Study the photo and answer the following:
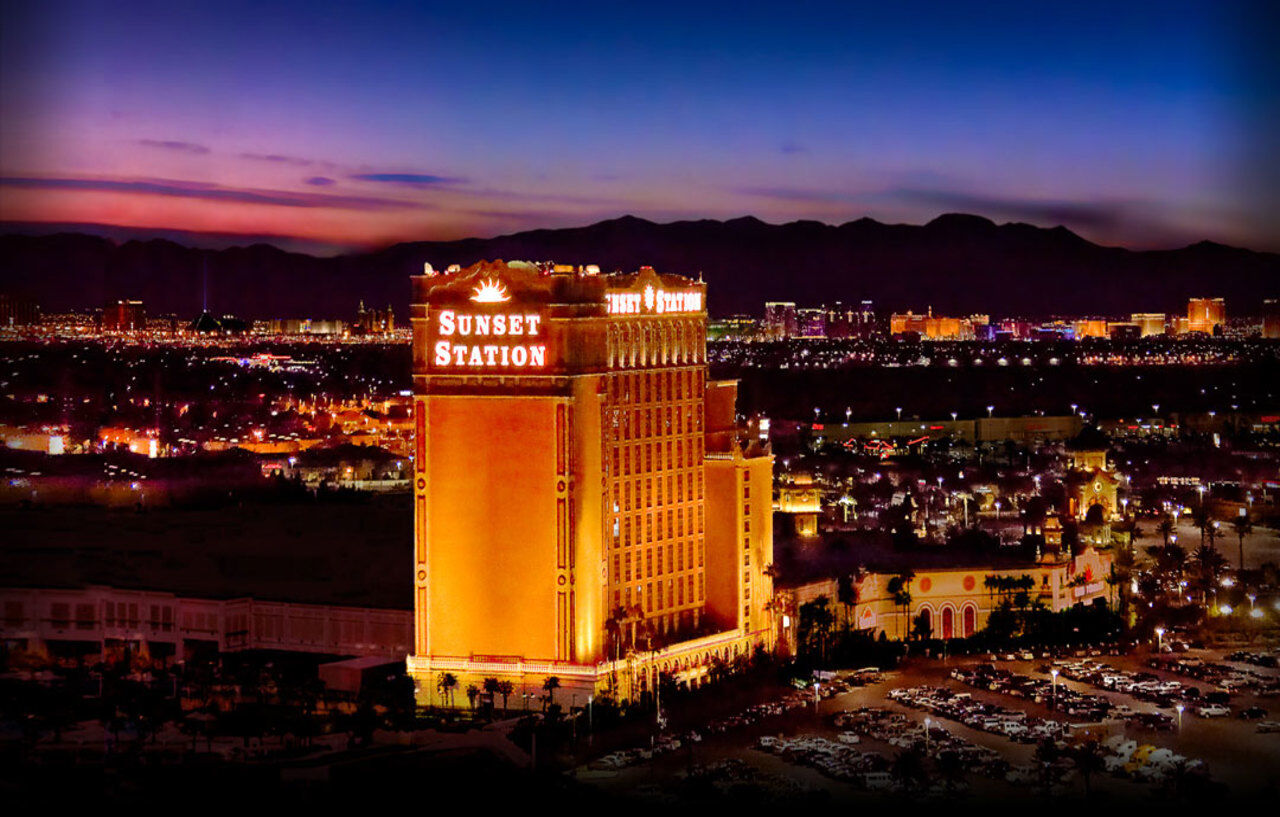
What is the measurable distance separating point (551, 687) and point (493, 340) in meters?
7.12

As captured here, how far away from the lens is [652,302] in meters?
46.8

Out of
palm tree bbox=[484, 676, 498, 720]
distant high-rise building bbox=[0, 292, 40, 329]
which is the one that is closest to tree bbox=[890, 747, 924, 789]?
palm tree bbox=[484, 676, 498, 720]

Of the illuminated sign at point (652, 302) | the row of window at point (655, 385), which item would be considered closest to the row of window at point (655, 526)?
the row of window at point (655, 385)

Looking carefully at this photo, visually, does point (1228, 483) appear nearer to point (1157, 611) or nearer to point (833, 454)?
point (833, 454)

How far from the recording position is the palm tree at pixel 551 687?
4250 centimetres

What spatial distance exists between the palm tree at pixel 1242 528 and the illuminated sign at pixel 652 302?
2542 cm

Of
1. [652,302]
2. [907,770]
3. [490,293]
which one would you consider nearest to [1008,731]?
[907,770]

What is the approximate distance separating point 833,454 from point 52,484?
45050 millimetres

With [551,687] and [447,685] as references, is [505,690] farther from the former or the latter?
[447,685]

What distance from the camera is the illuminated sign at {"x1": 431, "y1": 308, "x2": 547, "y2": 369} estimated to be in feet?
142

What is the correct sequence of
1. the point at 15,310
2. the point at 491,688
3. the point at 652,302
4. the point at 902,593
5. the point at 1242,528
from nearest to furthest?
the point at 491,688 → the point at 652,302 → the point at 902,593 → the point at 1242,528 → the point at 15,310

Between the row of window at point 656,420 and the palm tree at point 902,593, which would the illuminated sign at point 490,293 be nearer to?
the row of window at point 656,420

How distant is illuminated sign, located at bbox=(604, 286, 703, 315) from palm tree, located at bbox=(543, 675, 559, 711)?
25.6 ft

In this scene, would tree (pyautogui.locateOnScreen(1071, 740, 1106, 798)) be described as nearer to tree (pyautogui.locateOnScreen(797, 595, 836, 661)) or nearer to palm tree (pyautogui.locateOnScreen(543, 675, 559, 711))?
palm tree (pyautogui.locateOnScreen(543, 675, 559, 711))
